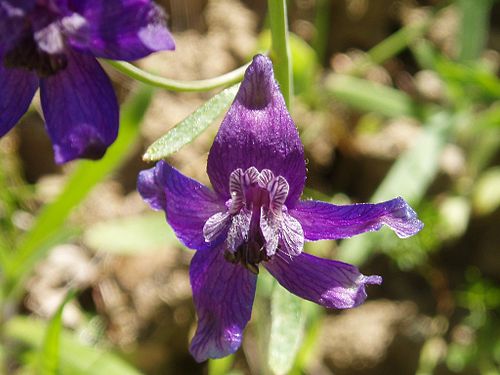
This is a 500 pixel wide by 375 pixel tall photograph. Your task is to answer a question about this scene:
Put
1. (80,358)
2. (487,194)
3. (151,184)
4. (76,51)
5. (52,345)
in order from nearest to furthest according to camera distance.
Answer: (151,184)
(76,51)
(52,345)
(80,358)
(487,194)

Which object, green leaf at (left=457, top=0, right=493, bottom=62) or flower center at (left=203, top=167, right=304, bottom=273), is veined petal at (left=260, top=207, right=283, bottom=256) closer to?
flower center at (left=203, top=167, right=304, bottom=273)

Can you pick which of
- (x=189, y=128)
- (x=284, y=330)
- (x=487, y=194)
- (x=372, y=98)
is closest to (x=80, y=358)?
(x=284, y=330)

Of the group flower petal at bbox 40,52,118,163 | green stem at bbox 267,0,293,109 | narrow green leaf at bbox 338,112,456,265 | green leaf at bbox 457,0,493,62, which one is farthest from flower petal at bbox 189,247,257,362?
green leaf at bbox 457,0,493,62

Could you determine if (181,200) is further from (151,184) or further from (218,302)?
(218,302)

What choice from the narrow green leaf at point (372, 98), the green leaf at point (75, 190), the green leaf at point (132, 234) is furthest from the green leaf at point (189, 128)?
the narrow green leaf at point (372, 98)

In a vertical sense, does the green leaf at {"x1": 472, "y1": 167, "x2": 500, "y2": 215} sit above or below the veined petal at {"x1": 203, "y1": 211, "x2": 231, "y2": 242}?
below
